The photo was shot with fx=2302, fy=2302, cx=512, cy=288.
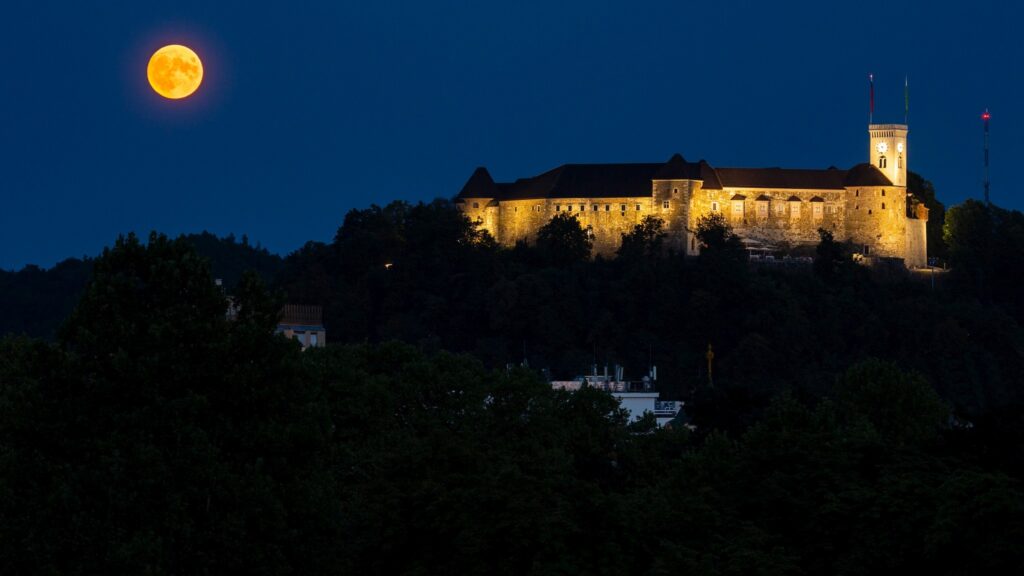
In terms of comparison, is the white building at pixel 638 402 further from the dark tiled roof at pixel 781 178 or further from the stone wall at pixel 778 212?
the dark tiled roof at pixel 781 178

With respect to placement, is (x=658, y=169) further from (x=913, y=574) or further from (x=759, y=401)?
(x=913, y=574)

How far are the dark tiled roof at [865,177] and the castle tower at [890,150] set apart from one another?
1.06 meters

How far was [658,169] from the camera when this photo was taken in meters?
130

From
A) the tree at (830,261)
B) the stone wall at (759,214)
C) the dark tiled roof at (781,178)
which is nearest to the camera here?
the tree at (830,261)

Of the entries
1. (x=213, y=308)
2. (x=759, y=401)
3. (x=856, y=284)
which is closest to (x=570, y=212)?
(x=856, y=284)

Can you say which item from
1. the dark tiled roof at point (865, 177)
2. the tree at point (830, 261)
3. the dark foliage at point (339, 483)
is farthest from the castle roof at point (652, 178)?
the dark foliage at point (339, 483)

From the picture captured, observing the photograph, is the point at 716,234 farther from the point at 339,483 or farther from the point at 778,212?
the point at 339,483

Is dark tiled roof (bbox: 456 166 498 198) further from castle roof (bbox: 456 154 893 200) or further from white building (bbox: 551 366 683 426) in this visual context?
white building (bbox: 551 366 683 426)

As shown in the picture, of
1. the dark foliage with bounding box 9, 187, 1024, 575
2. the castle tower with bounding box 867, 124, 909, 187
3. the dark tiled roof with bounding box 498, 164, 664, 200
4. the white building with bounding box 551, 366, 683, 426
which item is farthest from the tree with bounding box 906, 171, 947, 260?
the dark foliage with bounding box 9, 187, 1024, 575

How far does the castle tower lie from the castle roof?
132cm

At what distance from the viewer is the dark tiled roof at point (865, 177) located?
128 metres

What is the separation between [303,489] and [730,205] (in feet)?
310

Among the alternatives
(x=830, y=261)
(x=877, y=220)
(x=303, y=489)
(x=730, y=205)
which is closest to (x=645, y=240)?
(x=730, y=205)

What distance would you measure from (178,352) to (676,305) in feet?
274
